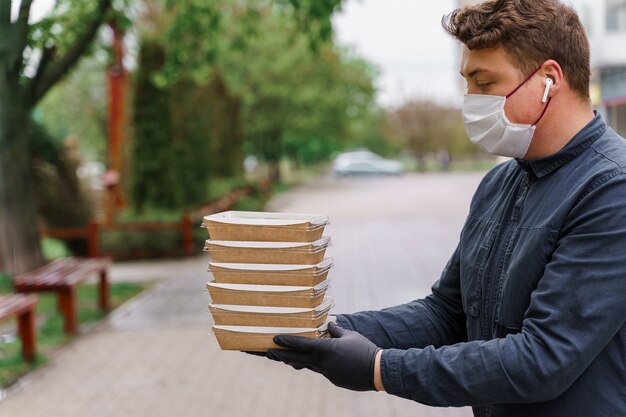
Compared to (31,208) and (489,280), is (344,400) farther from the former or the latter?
(31,208)

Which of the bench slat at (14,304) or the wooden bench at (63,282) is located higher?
the bench slat at (14,304)

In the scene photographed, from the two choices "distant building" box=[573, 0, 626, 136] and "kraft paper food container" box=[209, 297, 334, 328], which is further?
"distant building" box=[573, 0, 626, 136]

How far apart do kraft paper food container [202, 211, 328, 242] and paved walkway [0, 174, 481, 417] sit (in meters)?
2.62

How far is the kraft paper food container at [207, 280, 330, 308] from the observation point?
1.95 metres

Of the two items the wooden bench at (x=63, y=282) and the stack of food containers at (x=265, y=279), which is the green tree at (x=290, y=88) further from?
the stack of food containers at (x=265, y=279)

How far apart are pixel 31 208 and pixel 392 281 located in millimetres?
4548

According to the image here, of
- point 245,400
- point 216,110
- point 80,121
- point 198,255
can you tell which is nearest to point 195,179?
point 198,255

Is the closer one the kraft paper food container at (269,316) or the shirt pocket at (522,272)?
the shirt pocket at (522,272)

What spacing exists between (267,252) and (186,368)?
474 centimetres

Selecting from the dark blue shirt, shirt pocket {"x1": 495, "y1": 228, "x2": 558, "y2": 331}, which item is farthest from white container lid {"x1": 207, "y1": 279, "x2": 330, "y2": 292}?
shirt pocket {"x1": 495, "y1": 228, "x2": 558, "y2": 331}

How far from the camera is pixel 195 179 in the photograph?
15570 mm

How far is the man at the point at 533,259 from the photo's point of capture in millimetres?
1663

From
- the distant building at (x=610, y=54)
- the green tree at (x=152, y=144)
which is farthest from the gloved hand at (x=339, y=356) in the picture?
the distant building at (x=610, y=54)

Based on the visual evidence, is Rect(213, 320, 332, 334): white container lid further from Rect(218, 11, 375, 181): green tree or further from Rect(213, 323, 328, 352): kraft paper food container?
Rect(218, 11, 375, 181): green tree
